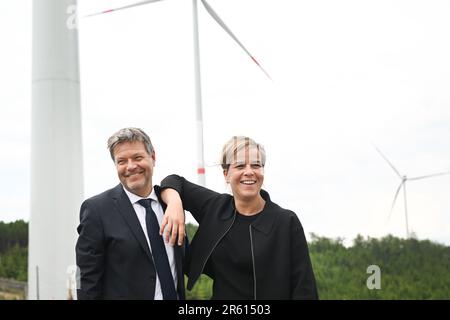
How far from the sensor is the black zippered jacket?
14.3 ft

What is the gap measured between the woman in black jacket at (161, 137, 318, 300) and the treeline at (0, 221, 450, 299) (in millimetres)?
14514

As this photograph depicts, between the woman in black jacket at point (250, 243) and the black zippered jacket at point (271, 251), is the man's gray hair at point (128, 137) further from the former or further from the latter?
the black zippered jacket at point (271, 251)

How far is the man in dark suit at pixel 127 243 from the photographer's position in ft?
13.8

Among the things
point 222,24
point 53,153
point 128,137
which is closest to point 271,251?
point 128,137

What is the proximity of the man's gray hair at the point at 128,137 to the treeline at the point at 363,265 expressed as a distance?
48.7ft

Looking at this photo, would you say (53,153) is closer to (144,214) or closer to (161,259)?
(144,214)

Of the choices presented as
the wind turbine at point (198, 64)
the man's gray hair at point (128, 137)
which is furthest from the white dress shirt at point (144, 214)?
the wind turbine at point (198, 64)

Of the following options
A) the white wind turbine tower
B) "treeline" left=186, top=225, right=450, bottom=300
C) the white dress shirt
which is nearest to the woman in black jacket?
the white dress shirt

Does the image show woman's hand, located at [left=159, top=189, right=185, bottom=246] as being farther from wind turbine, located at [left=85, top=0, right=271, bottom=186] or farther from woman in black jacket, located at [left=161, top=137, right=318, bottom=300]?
wind turbine, located at [left=85, top=0, right=271, bottom=186]

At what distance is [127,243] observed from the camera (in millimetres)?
4191

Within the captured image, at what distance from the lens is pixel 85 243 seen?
4188 mm

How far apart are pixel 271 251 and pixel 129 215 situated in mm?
1182
